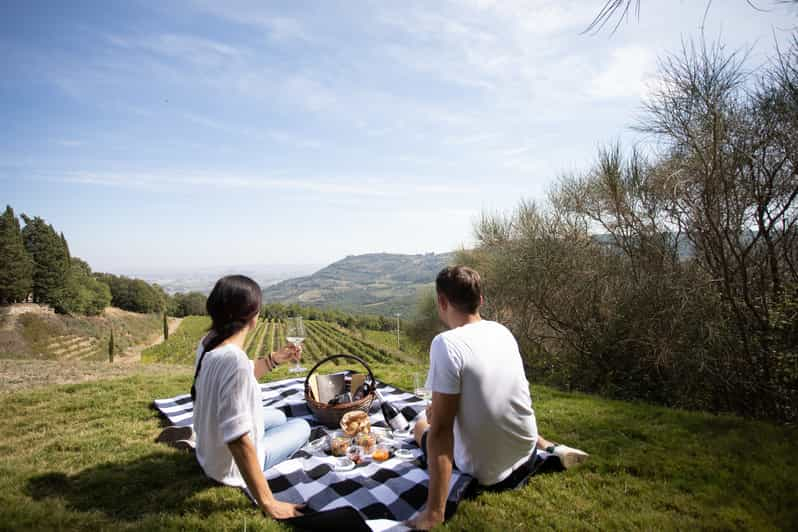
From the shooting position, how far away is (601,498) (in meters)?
2.39

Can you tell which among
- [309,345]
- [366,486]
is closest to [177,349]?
[309,345]

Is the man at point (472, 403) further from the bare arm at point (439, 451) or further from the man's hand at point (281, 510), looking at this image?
the man's hand at point (281, 510)

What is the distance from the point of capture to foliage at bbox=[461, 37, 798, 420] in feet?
13.7

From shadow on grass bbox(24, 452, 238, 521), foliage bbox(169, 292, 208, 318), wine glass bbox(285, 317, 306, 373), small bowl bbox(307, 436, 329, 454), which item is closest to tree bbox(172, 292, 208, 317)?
foliage bbox(169, 292, 208, 318)

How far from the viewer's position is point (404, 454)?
9.57ft

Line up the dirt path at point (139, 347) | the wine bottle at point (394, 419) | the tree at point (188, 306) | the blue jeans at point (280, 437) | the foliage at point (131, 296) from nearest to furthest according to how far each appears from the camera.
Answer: the blue jeans at point (280, 437) < the wine bottle at point (394, 419) < the dirt path at point (139, 347) < the foliage at point (131, 296) < the tree at point (188, 306)

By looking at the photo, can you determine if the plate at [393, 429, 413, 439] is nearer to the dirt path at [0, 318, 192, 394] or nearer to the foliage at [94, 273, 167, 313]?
the dirt path at [0, 318, 192, 394]

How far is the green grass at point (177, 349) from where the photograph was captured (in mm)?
40625

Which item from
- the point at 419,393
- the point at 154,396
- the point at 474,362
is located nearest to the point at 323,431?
the point at 419,393

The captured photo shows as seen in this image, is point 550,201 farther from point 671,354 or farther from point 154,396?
point 154,396

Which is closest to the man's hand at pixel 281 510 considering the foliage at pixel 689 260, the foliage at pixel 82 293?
the foliage at pixel 689 260

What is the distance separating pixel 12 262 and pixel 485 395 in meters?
53.8

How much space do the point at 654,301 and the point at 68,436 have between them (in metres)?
7.35

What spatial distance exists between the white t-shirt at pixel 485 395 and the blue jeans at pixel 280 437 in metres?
1.27
